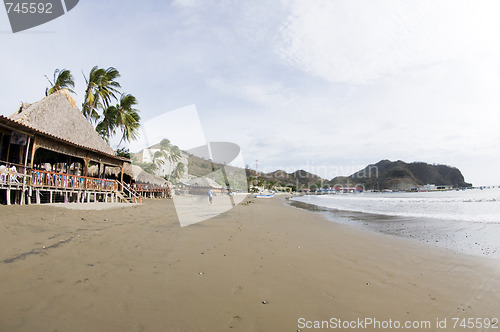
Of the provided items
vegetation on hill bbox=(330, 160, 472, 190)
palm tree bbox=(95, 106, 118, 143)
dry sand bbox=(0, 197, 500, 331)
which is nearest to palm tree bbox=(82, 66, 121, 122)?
palm tree bbox=(95, 106, 118, 143)

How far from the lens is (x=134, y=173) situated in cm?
2728

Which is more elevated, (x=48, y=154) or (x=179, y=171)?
(x=179, y=171)

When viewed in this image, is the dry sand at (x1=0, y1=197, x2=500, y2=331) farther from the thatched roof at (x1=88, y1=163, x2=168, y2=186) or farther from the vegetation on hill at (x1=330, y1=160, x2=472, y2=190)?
the vegetation on hill at (x1=330, y1=160, x2=472, y2=190)

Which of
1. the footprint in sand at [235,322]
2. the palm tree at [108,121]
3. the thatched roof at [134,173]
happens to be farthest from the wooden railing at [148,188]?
the footprint in sand at [235,322]

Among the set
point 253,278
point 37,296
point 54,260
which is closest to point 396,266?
point 253,278

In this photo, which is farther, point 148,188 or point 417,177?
point 417,177

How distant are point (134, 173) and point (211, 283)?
26973 millimetres

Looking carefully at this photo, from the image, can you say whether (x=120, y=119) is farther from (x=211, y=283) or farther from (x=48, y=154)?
(x=211, y=283)

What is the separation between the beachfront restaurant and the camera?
368 inches

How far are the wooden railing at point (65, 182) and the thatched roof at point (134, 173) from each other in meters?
6.69

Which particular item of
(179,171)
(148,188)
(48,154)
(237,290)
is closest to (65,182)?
(48,154)

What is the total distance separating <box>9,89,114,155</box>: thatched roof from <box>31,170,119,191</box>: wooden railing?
6.92ft

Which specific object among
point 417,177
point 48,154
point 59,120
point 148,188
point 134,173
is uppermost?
point 417,177

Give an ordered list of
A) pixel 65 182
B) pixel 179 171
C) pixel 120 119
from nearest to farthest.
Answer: pixel 65 182 → pixel 120 119 → pixel 179 171
